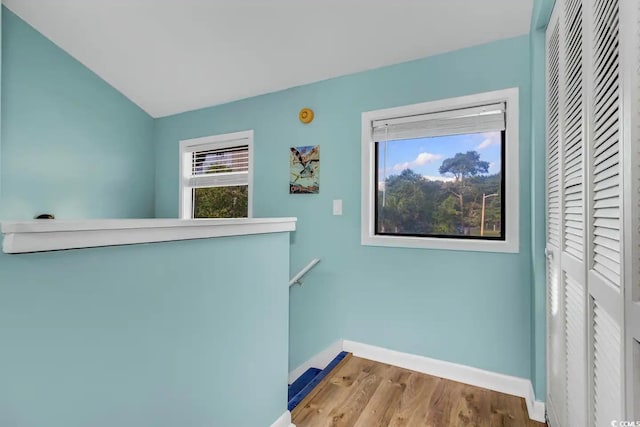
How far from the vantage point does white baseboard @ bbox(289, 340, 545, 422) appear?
1.81 metres

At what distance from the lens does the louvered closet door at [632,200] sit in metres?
0.63

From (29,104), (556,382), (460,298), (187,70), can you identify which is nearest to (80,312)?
(556,382)

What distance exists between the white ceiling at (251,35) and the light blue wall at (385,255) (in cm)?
14

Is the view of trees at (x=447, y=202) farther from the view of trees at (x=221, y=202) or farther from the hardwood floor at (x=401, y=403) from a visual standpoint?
the view of trees at (x=221, y=202)

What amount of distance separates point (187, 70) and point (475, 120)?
7.58ft

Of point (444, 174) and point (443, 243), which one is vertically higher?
point (444, 174)

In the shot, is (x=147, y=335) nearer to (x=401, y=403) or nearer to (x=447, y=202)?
(x=401, y=403)

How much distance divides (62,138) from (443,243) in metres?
3.20

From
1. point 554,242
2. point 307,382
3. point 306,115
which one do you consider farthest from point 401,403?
point 306,115

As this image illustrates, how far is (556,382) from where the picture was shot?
1399 mm

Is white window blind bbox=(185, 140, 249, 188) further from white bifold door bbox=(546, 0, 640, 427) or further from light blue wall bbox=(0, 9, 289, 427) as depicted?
white bifold door bbox=(546, 0, 640, 427)

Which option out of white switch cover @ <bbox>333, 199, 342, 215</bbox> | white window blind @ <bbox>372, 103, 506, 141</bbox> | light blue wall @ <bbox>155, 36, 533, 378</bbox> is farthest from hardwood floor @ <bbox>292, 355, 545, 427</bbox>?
white window blind @ <bbox>372, 103, 506, 141</bbox>

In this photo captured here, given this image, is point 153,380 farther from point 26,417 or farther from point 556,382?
point 556,382

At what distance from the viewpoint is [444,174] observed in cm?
217
